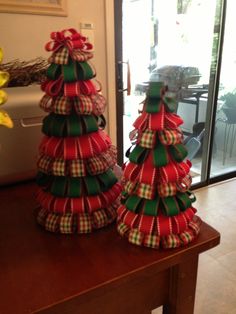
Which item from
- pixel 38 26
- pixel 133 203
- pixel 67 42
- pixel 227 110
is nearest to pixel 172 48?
pixel 227 110

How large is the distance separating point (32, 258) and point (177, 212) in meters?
0.30

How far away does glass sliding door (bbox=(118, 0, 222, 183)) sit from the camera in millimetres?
1993

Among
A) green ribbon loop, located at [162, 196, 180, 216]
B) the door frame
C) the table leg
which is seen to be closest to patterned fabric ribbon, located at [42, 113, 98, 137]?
green ribbon loop, located at [162, 196, 180, 216]

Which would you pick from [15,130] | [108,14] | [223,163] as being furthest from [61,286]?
[223,163]

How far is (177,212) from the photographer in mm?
582

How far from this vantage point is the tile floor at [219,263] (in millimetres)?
1491

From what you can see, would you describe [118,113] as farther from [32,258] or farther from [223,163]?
[223,163]

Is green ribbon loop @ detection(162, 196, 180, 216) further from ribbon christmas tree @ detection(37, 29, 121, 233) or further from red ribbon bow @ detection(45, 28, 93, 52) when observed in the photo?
red ribbon bow @ detection(45, 28, 93, 52)

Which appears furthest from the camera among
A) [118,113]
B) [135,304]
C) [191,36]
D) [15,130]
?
[191,36]

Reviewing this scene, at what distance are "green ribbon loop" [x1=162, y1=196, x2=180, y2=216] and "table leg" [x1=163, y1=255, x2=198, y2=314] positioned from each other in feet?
0.39

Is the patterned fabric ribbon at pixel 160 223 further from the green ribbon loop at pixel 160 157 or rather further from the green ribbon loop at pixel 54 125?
the green ribbon loop at pixel 54 125

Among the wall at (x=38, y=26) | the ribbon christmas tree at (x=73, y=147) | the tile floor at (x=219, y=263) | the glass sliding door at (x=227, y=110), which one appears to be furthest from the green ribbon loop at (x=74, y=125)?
the glass sliding door at (x=227, y=110)

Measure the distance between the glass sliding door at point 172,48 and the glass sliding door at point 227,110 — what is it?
17cm

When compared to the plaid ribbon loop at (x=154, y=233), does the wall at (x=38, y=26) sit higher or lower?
higher
